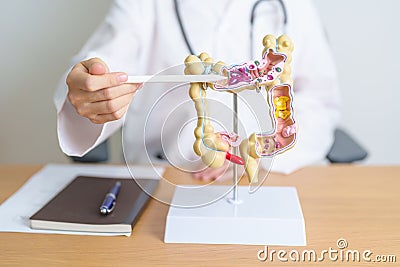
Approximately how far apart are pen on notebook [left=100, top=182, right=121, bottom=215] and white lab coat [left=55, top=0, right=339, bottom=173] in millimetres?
161

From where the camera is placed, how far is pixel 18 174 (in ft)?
3.45

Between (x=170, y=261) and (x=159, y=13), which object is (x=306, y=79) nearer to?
(x=159, y=13)

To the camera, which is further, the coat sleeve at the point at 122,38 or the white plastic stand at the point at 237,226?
the coat sleeve at the point at 122,38

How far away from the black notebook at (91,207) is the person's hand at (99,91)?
0.14 m

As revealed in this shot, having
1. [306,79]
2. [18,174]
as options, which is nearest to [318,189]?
[306,79]

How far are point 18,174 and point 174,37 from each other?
0.42 meters

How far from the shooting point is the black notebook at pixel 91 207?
0.82 metres

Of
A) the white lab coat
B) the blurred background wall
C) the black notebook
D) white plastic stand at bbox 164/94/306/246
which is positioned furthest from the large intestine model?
the blurred background wall

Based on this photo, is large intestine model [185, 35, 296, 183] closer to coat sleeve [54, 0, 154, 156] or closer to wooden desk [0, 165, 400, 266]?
wooden desk [0, 165, 400, 266]

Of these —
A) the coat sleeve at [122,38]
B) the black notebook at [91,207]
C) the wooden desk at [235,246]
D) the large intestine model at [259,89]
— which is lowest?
the wooden desk at [235,246]

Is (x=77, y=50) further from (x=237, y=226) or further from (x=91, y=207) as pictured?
(x=237, y=226)

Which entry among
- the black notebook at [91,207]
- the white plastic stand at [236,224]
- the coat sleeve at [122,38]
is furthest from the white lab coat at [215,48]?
the white plastic stand at [236,224]

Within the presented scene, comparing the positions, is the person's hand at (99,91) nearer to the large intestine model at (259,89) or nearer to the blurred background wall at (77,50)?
the large intestine model at (259,89)

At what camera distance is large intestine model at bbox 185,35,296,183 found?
74cm
